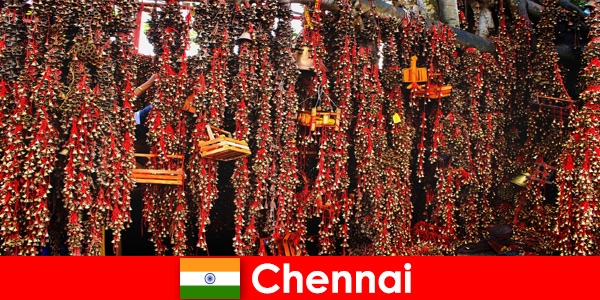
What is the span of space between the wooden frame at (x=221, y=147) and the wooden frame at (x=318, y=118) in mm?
795

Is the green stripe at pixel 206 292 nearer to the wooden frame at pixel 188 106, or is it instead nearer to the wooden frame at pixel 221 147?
the wooden frame at pixel 221 147

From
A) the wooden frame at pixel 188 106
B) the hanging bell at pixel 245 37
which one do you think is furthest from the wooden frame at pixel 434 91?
the wooden frame at pixel 188 106

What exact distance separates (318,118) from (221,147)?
1105mm

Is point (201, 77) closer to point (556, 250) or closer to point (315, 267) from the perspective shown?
point (315, 267)

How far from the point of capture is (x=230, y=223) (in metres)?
5.66

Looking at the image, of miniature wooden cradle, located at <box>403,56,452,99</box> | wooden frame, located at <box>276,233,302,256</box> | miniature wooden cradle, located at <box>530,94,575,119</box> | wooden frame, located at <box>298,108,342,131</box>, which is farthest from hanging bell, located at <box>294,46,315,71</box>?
miniature wooden cradle, located at <box>530,94,575,119</box>

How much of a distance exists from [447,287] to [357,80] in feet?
7.47

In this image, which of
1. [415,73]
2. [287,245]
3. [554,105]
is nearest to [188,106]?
[287,245]

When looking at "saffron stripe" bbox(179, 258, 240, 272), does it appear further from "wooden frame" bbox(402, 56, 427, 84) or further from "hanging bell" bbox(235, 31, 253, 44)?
"wooden frame" bbox(402, 56, 427, 84)

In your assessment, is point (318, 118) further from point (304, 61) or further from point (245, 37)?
point (245, 37)

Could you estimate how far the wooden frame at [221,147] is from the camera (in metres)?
4.18

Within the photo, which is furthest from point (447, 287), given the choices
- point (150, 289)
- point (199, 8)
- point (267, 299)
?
point (199, 8)

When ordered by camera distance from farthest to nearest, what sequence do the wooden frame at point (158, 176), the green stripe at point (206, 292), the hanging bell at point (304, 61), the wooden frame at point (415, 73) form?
the wooden frame at point (415, 73) < the hanging bell at point (304, 61) < the wooden frame at point (158, 176) < the green stripe at point (206, 292)

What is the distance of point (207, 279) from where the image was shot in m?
3.55
